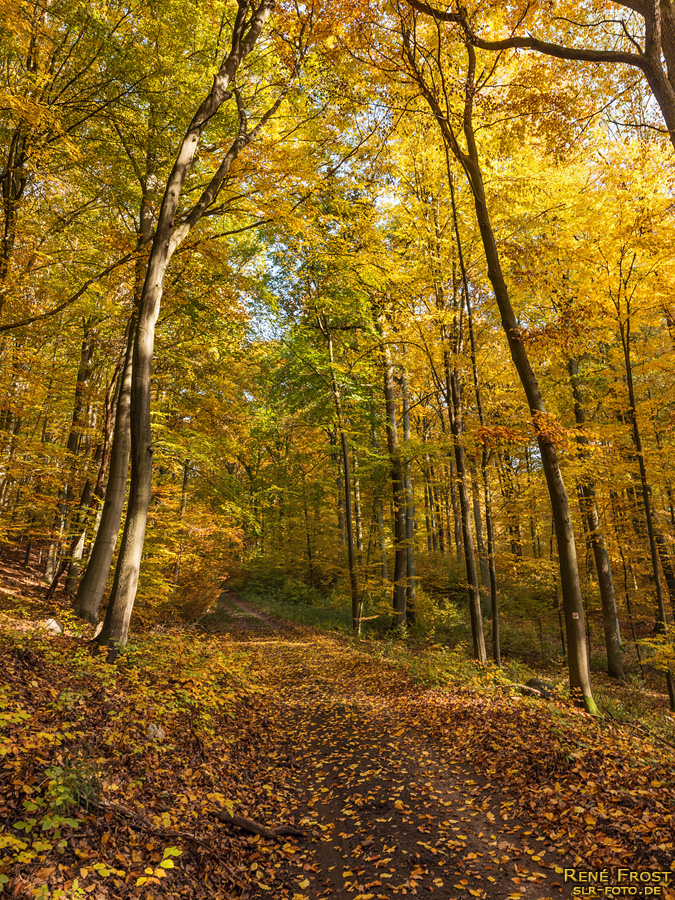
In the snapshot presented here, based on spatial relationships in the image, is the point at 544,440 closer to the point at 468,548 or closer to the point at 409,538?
the point at 468,548

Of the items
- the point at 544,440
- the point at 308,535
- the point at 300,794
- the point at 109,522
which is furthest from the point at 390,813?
the point at 308,535

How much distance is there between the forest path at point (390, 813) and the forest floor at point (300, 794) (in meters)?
0.02

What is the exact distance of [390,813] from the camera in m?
4.36

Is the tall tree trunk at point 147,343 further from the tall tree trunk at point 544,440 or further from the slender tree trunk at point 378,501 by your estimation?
the slender tree trunk at point 378,501

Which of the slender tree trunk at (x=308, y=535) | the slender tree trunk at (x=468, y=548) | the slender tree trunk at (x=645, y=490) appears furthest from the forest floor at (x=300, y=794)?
the slender tree trunk at (x=308, y=535)

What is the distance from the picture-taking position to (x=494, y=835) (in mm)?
3850

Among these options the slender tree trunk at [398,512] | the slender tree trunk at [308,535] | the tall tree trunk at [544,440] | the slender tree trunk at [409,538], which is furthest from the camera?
the slender tree trunk at [308,535]

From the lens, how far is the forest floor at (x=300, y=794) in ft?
10.2

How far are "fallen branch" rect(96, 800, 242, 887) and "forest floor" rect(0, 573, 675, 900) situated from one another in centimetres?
1

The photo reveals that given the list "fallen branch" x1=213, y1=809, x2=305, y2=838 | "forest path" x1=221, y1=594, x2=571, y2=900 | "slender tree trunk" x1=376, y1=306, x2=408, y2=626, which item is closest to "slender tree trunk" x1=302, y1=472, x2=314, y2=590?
"slender tree trunk" x1=376, y1=306, x2=408, y2=626

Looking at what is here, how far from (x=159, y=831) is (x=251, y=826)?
0.97 meters

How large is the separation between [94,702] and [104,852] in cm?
209

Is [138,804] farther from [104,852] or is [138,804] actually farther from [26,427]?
[26,427]

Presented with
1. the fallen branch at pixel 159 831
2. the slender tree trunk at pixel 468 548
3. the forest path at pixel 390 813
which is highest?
the slender tree trunk at pixel 468 548
